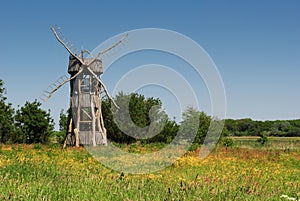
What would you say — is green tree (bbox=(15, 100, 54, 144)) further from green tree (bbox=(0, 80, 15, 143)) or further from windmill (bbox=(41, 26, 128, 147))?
windmill (bbox=(41, 26, 128, 147))

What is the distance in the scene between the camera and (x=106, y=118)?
150 feet

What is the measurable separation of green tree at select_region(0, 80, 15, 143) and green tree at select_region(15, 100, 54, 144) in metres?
0.65

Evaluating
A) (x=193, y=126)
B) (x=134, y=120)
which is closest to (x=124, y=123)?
(x=134, y=120)

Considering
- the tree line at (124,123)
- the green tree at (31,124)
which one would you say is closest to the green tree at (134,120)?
the tree line at (124,123)

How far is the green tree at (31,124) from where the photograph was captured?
42469 millimetres

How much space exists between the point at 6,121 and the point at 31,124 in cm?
249

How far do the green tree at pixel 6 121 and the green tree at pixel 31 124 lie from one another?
65cm

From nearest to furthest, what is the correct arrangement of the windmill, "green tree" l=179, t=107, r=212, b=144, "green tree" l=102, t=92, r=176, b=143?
the windmill < "green tree" l=179, t=107, r=212, b=144 < "green tree" l=102, t=92, r=176, b=143

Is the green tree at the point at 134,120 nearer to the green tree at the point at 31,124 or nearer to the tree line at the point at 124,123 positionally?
the tree line at the point at 124,123

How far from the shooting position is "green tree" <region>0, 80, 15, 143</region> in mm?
41991

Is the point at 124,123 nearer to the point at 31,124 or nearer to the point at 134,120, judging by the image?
the point at 134,120

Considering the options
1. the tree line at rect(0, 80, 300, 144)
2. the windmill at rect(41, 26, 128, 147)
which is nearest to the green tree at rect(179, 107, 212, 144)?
the tree line at rect(0, 80, 300, 144)

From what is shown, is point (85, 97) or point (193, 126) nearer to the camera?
point (85, 97)

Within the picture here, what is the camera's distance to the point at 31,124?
139 ft
